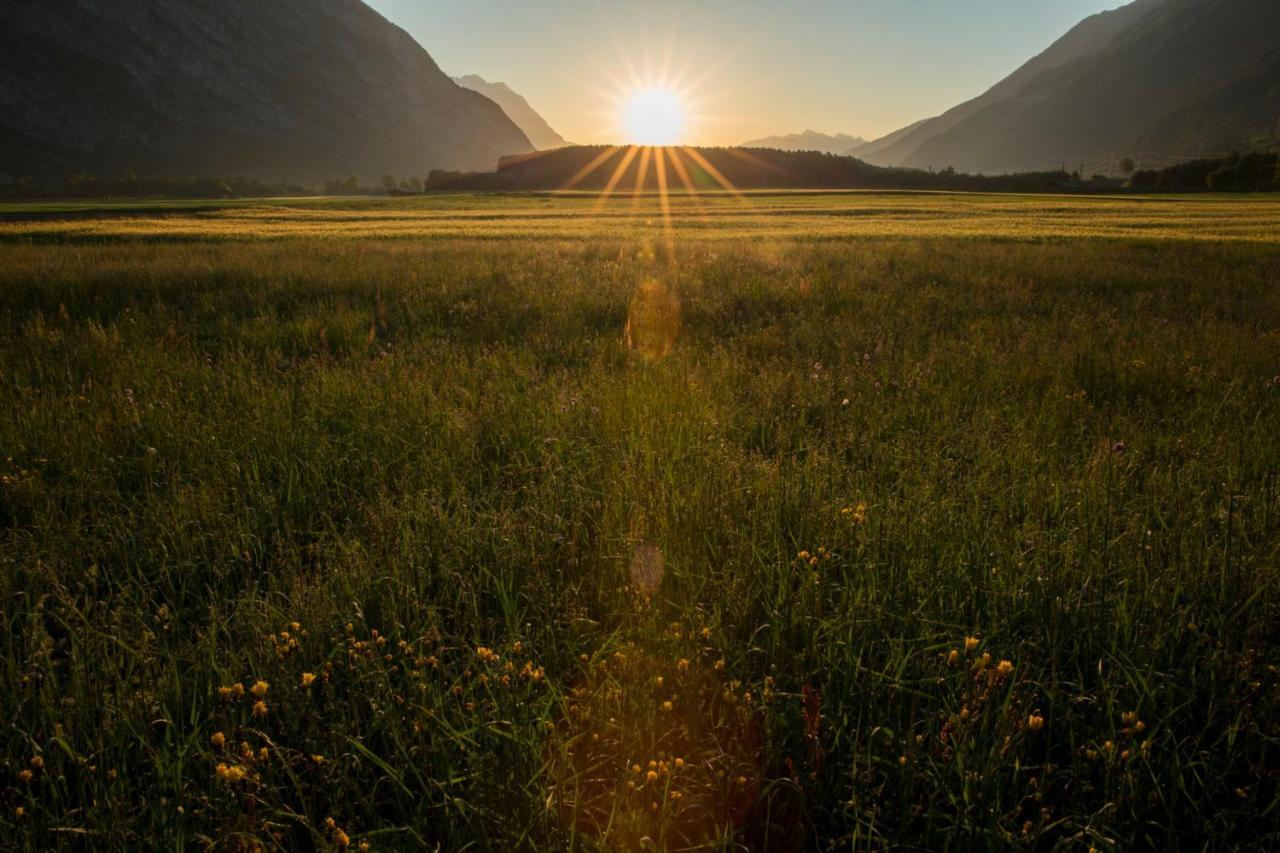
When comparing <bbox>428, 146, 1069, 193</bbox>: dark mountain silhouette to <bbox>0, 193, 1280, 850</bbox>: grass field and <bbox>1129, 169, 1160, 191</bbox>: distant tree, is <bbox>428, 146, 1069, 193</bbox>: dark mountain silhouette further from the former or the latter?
<bbox>0, 193, 1280, 850</bbox>: grass field

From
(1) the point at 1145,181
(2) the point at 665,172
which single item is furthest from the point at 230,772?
(2) the point at 665,172

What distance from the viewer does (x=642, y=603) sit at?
2287mm

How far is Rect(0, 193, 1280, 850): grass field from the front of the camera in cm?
155

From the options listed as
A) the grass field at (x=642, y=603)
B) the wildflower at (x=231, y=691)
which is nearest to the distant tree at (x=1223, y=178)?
the grass field at (x=642, y=603)

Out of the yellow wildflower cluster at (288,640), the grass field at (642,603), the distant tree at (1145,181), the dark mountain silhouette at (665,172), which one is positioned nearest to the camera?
the grass field at (642,603)

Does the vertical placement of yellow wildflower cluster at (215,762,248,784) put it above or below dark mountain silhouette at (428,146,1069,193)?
below

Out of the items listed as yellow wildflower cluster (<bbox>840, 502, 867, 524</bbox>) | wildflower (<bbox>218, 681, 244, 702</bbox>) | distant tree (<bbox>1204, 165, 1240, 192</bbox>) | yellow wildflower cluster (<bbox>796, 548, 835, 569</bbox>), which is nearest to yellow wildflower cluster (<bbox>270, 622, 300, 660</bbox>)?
wildflower (<bbox>218, 681, 244, 702</bbox>)

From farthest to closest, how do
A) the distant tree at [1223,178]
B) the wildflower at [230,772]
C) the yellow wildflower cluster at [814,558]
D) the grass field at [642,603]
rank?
the distant tree at [1223,178] → the yellow wildflower cluster at [814,558] → the grass field at [642,603] → the wildflower at [230,772]

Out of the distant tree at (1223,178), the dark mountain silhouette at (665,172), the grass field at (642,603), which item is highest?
the dark mountain silhouette at (665,172)

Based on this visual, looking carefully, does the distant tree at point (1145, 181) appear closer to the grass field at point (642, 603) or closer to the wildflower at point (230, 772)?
the grass field at point (642, 603)

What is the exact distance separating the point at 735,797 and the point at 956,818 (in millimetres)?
530

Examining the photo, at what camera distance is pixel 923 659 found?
6.29 feet

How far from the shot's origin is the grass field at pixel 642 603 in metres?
1.55

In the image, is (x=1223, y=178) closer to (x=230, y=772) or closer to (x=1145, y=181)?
(x=1145, y=181)
